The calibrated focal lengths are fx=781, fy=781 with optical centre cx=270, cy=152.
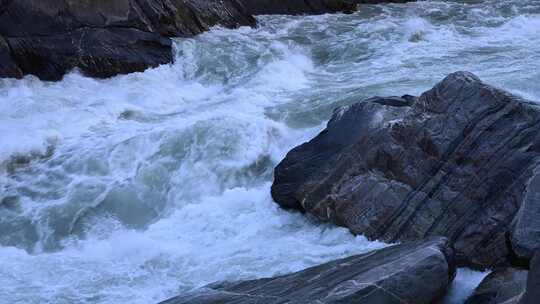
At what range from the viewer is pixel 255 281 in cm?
519

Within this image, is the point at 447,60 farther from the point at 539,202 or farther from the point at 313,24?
the point at 539,202

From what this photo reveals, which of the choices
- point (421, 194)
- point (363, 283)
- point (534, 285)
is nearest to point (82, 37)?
point (421, 194)

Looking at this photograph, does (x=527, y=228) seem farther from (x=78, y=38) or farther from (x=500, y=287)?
(x=78, y=38)

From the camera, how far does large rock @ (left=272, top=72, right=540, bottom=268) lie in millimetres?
5777

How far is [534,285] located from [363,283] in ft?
4.13

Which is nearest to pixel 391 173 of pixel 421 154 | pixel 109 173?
pixel 421 154

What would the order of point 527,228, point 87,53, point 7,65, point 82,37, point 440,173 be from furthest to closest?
point 82,37, point 87,53, point 7,65, point 440,173, point 527,228

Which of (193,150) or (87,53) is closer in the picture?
(193,150)

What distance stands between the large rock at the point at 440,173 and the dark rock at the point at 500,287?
620 mm

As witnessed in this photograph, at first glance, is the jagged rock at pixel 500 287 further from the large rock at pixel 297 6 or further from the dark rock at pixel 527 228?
the large rock at pixel 297 6

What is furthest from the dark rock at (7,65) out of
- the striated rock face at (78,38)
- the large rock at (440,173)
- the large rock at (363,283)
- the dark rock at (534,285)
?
the dark rock at (534,285)

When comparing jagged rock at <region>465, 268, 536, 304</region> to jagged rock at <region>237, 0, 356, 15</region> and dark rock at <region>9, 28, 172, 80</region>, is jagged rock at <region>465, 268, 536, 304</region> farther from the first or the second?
jagged rock at <region>237, 0, 356, 15</region>

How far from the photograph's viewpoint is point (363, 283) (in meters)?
4.48

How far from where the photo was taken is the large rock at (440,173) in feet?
19.0
